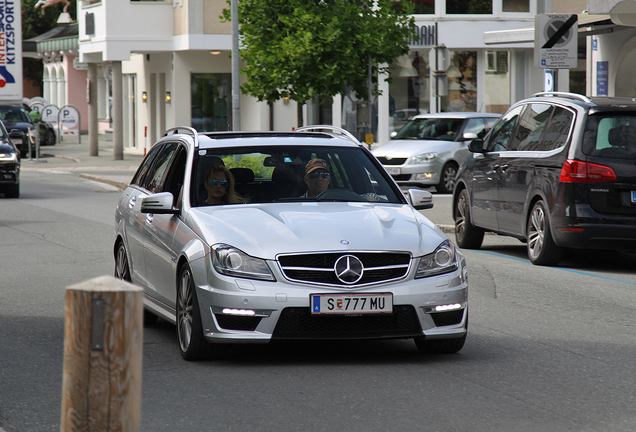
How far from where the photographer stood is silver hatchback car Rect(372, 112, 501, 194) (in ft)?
75.7

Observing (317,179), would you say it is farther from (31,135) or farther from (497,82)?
(31,135)

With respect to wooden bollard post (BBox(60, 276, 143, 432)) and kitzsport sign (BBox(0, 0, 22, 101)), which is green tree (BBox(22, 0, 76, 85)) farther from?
wooden bollard post (BBox(60, 276, 143, 432))

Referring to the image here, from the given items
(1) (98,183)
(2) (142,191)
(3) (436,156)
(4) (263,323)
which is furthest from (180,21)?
(4) (263,323)

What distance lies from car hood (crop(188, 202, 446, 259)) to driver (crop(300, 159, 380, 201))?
0.97ft

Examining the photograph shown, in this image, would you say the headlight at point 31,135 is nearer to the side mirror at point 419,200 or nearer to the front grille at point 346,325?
the side mirror at point 419,200

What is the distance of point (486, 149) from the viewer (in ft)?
43.4

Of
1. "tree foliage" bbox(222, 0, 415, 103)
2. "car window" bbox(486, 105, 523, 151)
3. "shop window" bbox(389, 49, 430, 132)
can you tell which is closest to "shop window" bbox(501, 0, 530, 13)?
"shop window" bbox(389, 49, 430, 132)

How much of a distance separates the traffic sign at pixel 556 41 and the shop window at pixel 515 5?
Answer: 2189 centimetres

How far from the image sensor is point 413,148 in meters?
23.3

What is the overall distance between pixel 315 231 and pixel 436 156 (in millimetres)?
16802

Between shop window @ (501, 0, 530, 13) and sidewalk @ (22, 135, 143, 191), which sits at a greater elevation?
shop window @ (501, 0, 530, 13)

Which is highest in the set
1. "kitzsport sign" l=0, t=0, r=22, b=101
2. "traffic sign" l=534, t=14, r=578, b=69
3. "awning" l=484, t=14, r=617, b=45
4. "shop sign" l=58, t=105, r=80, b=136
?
"kitzsport sign" l=0, t=0, r=22, b=101

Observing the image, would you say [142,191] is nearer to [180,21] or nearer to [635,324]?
[635,324]

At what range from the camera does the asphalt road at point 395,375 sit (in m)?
5.33
